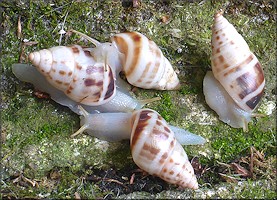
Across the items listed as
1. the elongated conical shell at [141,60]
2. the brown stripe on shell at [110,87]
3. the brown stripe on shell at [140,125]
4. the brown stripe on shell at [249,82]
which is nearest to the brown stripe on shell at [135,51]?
the elongated conical shell at [141,60]

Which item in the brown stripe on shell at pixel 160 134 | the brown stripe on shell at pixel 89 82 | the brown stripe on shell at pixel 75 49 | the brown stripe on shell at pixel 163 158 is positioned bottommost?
the brown stripe on shell at pixel 163 158

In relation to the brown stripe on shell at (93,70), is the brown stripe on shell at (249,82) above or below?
below

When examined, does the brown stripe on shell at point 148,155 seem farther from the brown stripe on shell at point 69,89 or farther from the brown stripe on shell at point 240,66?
the brown stripe on shell at point 240,66

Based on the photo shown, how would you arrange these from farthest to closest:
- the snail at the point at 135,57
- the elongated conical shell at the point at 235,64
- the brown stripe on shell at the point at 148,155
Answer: the elongated conical shell at the point at 235,64
the snail at the point at 135,57
the brown stripe on shell at the point at 148,155

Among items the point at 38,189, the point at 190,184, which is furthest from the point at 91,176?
the point at 190,184

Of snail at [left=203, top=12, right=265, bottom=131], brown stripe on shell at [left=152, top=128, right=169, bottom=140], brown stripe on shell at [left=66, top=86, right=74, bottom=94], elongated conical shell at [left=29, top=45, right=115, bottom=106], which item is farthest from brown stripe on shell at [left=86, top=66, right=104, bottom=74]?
snail at [left=203, top=12, right=265, bottom=131]

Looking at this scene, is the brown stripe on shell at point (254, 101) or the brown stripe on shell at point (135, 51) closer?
the brown stripe on shell at point (135, 51)
